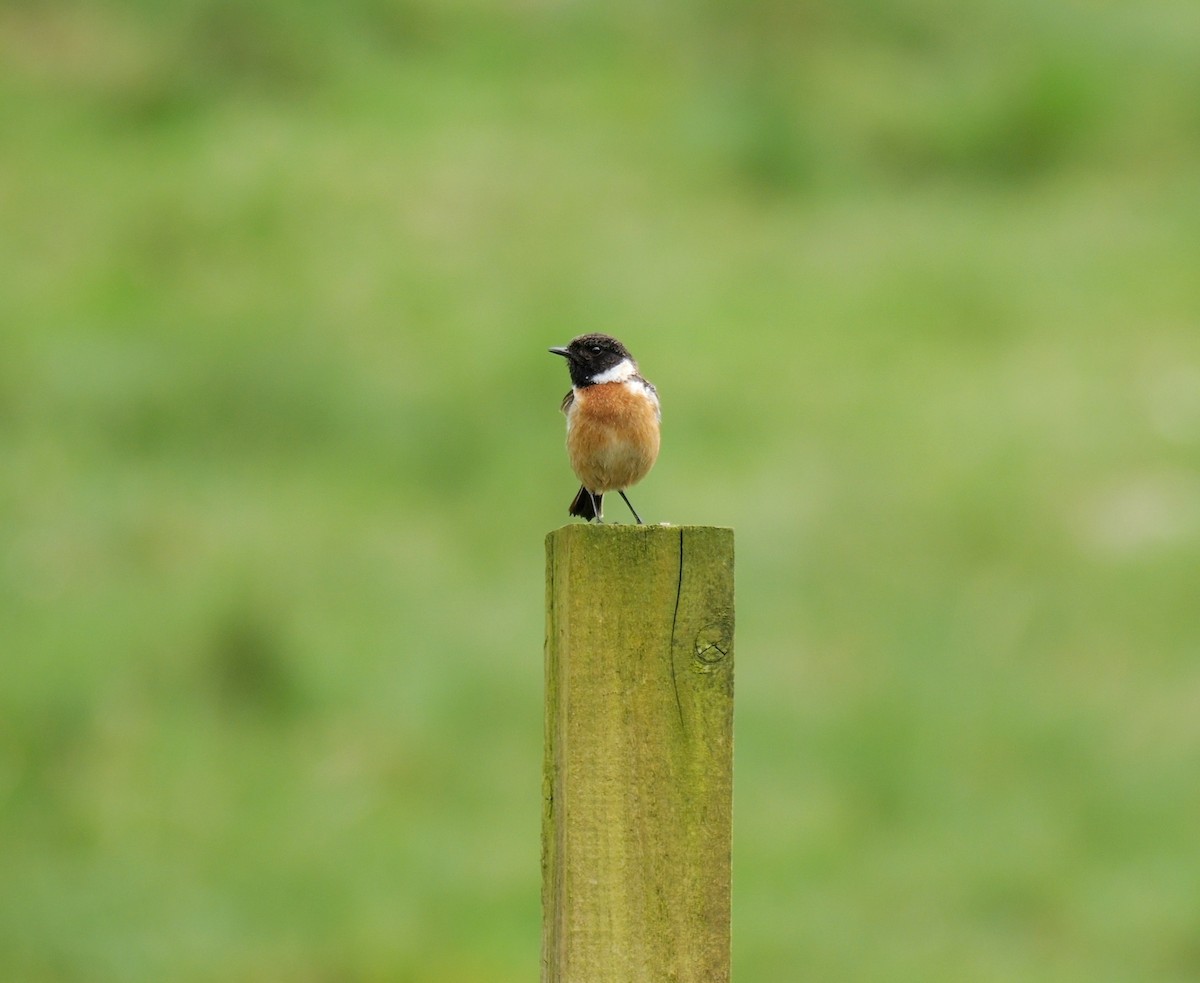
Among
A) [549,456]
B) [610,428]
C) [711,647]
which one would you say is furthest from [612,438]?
[549,456]

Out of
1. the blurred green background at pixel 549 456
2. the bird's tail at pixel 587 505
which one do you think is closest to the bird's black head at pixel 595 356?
the bird's tail at pixel 587 505

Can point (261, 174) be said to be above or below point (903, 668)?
above

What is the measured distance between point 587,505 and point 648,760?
3063 millimetres

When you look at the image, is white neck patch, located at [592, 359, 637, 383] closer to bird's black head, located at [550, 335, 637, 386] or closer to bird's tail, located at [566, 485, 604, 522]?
bird's black head, located at [550, 335, 637, 386]

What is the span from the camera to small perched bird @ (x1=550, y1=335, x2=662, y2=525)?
5473 millimetres

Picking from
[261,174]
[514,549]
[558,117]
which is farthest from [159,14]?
[514,549]

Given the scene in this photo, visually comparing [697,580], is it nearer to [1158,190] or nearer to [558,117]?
[558,117]

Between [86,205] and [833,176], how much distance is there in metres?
6.88

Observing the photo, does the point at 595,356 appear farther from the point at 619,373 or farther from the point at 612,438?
the point at 612,438

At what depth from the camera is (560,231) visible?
16.2m

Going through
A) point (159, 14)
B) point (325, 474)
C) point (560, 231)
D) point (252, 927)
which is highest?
point (159, 14)

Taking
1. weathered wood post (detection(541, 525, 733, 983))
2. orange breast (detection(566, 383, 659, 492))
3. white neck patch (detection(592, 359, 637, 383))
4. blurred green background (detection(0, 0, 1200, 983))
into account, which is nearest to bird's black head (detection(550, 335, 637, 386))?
white neck patch (detection(592, 359, 637, 383))

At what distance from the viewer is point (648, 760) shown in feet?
9.51

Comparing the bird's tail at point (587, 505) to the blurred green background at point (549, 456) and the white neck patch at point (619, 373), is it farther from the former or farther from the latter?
the blurred green background at point (549, 456)
